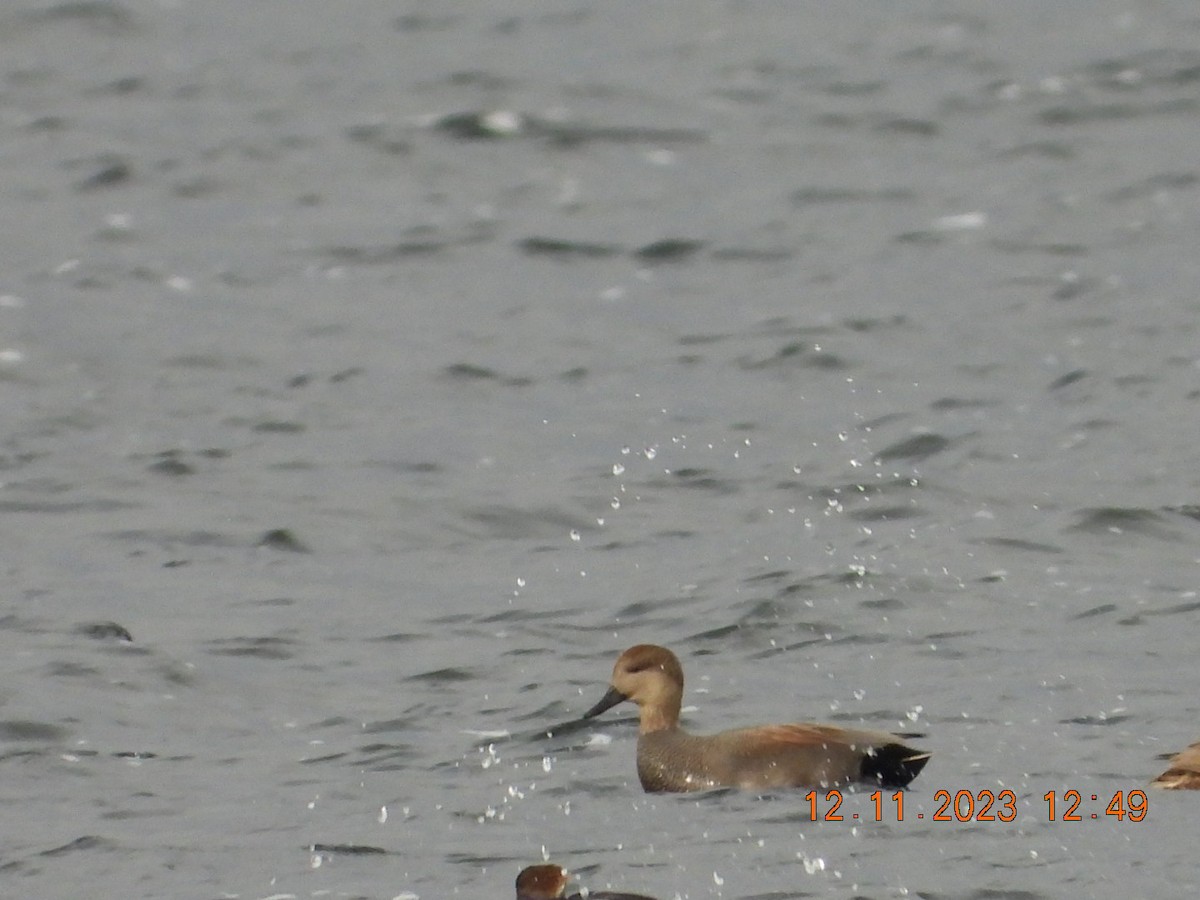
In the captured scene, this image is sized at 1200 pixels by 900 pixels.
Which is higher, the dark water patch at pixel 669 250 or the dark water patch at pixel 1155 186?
the dark water patch at pixel 1155 186

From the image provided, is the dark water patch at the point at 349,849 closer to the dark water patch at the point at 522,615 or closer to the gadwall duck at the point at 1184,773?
the gadwall duck at the point at 1184,773

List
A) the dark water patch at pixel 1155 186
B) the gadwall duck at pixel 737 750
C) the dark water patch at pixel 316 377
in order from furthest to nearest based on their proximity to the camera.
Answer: the dark water patch at pixel 1155 186, the dark water patch at pixel 316 377, the gadwall duck at pixel 737 750

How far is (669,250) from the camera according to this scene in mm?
20047

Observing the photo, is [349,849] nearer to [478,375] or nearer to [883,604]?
[883,604]

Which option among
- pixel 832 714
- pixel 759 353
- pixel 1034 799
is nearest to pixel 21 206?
pixel 759 353

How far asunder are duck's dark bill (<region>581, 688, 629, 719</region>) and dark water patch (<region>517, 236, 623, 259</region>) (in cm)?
995

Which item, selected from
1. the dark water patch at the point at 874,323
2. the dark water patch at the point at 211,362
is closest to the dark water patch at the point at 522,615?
the dark water patch at the point at 211,362

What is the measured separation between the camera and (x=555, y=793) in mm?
9453

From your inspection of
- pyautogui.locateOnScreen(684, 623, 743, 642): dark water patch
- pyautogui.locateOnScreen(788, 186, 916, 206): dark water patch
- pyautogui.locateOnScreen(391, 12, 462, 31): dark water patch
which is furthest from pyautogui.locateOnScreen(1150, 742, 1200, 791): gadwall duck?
pyautogui.locateOnScreen(391, 12, 462, 31): dark water patch

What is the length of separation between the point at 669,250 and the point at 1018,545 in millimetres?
7495

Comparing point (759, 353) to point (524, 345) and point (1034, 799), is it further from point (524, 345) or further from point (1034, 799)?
point (1034, 799)

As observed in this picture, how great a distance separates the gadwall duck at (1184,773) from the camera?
864 cm
